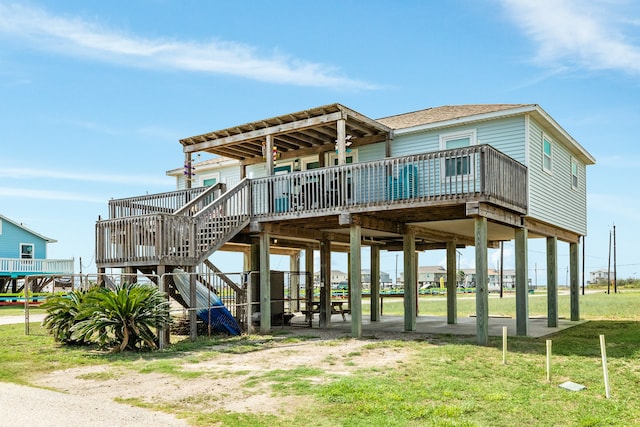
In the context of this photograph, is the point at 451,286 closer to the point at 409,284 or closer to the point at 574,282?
the point at 409,284

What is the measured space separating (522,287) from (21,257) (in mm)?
39446

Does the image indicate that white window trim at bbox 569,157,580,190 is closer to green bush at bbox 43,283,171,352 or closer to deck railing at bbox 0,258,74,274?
green bush at bbox 43,283,171,352

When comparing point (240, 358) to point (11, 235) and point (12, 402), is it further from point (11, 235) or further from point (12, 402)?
point (11, 235)

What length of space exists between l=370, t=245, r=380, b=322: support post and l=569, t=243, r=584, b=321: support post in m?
7.30

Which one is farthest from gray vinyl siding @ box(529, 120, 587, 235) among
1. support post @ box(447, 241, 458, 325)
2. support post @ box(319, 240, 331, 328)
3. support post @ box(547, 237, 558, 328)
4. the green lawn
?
support post @ box(319, 240, 331, 328)

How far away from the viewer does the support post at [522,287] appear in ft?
57.0

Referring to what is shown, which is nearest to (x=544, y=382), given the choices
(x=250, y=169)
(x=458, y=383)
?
(x=458, y=383)

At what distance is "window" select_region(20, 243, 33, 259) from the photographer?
45500mm

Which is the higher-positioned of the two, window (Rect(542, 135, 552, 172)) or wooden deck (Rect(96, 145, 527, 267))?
window (Rect(542, 135, 552, 172))

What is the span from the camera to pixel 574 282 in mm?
23234

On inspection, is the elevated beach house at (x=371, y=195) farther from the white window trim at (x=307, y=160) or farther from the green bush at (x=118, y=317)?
the green bush at (x=118, y=317)

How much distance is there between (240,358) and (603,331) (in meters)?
11.8

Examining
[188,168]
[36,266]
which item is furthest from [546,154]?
[36,266]

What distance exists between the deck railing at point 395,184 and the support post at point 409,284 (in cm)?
290
